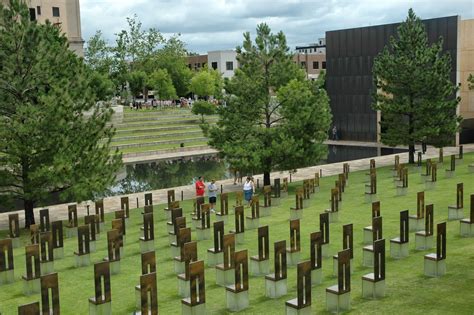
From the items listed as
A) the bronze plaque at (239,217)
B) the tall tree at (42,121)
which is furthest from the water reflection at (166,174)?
the bronze plaque at (239,217)

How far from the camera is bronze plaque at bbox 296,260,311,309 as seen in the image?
10938 millimetres

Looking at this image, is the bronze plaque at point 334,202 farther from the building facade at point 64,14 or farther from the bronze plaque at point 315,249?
the building facade at point 64,14

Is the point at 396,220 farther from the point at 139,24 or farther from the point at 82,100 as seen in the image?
the point at 139,24

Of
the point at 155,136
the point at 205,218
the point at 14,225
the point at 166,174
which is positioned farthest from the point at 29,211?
the point at 155,136

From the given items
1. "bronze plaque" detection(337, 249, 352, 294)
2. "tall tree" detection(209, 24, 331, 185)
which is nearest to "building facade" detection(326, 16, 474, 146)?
"tall tree" detection(209, 24, 331, 185)

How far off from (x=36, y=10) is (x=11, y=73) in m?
52.3

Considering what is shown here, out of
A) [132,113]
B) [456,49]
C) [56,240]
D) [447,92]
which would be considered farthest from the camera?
[132,113]

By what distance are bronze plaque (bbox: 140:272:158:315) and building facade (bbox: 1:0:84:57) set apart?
61.4 metres

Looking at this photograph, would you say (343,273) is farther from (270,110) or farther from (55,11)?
(55,11)

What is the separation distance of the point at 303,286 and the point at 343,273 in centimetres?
98

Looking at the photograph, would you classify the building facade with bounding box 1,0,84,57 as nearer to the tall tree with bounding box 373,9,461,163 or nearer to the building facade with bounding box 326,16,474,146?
the building facade with bounding box 326,16,474,146

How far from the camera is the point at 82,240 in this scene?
1652 centimetres

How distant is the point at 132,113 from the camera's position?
6469 centimetres

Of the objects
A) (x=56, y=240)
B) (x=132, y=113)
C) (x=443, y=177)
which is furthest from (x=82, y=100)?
(x=132, y=113)
